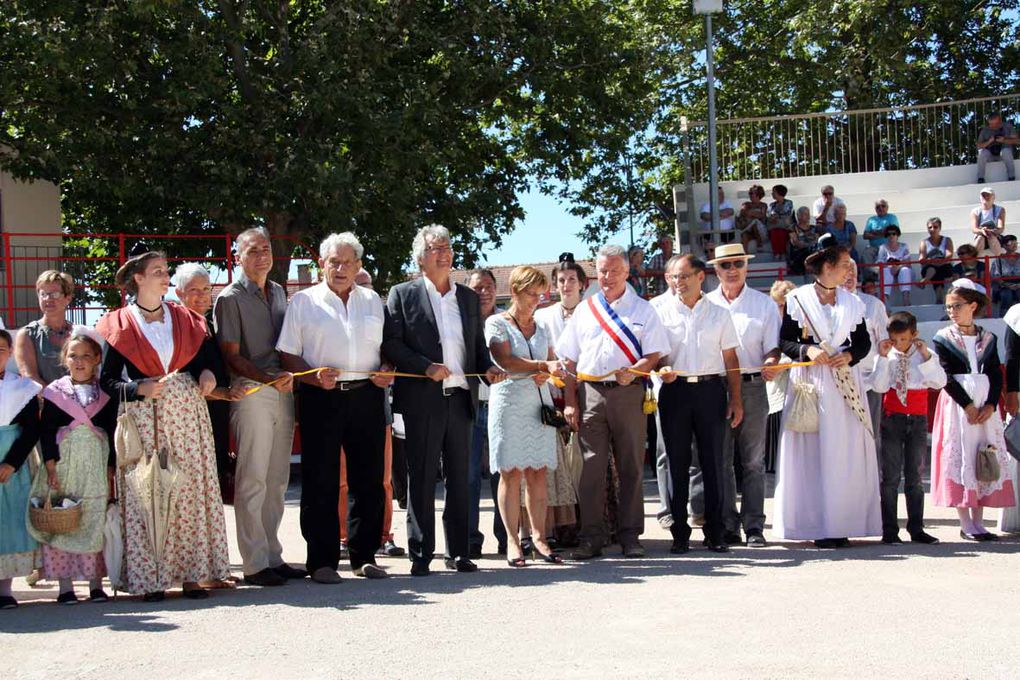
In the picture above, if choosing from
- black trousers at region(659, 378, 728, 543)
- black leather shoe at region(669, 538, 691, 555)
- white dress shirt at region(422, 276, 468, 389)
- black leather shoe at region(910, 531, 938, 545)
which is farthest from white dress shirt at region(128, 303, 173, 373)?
black leather shoe at region(910, 531, 938, 545)

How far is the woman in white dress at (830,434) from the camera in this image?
9.59 m

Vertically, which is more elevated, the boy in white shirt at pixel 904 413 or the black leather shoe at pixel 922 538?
the boy in white shirt at pixel 904 413

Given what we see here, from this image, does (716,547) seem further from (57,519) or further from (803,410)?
(57,519)

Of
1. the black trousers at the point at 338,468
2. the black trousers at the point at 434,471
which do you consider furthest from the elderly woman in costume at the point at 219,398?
the black trousers at the point at 434,471

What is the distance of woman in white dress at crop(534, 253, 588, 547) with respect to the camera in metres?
9.76

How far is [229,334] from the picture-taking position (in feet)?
28.1

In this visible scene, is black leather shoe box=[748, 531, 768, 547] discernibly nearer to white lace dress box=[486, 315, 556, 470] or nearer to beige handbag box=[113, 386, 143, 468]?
white lace dress box=[486, 315, 556, 470]

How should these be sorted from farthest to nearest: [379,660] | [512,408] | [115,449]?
[512,408], [115,449], [379,660]

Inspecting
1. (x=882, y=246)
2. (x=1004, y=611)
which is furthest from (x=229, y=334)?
(x=882, y=246)

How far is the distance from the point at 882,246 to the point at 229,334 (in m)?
15.1

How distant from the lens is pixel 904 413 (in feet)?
32.7

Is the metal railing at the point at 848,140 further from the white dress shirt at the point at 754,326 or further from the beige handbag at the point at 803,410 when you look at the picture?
the beige handbag at the point at 803,410

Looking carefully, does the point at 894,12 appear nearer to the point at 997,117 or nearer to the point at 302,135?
the point at 997,117

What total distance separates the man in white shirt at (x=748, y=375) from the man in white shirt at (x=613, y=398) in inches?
37.3
